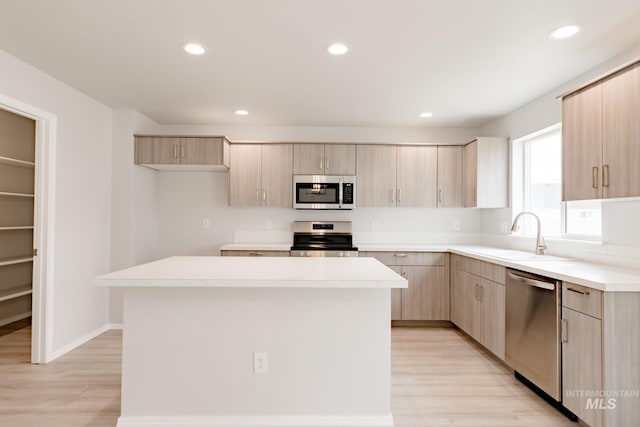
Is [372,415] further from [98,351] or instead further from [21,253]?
[21,253]

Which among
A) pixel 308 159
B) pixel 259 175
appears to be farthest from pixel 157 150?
pixel 308 159

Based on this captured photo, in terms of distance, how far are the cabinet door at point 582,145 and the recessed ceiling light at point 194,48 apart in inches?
103

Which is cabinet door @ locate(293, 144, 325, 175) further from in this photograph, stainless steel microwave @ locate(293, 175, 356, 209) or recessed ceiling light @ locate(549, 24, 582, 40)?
recessed ceiling light @ locate(549, 24, 582, 40)

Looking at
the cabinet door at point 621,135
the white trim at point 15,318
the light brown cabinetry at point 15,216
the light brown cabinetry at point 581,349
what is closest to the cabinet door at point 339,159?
the cabinet door at point 621,135

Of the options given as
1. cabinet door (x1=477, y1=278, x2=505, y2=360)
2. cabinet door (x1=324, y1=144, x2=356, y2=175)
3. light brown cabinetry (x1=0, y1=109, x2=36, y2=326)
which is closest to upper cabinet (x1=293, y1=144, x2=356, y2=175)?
cabinet door (x1=324, y1=144, x2=356, y2=175)

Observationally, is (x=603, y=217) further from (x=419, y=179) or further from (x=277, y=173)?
(x=277, y=173)

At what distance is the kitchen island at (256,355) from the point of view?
2.04 m

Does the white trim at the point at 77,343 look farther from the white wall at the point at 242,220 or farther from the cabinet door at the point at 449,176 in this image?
the cabinet door at the point at 449,176

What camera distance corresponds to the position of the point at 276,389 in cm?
206

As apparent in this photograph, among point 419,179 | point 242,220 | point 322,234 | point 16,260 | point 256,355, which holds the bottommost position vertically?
point 256,355

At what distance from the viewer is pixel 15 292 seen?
155 inches

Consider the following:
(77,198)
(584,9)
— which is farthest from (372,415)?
(77,198)

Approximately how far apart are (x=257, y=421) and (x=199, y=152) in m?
2.94

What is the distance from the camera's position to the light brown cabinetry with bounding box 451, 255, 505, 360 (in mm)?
2977
